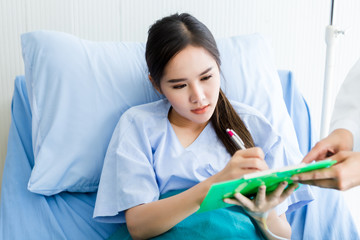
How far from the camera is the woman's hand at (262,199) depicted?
87 cm

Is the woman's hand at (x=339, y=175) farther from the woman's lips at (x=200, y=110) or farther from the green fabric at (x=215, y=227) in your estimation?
the woman's lips at (x=200, y=110)

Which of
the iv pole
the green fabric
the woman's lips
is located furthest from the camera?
the iv pole

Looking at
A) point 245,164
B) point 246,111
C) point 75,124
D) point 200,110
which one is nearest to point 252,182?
point 245,164

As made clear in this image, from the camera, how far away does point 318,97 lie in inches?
82.0

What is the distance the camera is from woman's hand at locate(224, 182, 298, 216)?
0.87m

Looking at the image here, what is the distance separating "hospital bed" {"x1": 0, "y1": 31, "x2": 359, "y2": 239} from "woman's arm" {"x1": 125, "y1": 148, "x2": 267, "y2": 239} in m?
0.19

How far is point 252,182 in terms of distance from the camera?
792 millimetres

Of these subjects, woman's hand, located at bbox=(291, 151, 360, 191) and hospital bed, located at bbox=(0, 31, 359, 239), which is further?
hospital bed, located at bbox=(0, 31, 359, 239)

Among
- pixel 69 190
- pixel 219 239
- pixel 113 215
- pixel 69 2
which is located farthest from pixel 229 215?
pixel 69 2

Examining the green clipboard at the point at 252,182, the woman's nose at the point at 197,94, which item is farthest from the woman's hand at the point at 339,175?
the woman's nose at the point at 197,94

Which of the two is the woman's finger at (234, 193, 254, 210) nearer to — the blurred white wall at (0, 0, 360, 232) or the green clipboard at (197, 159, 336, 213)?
the green clipboard at (197, 159, 336, 213)

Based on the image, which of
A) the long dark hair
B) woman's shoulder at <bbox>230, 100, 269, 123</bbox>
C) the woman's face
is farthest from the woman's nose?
woman's shoulder at <bbox>230, 100, 269, 123</bbox>

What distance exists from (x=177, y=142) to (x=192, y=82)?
0.20 metres

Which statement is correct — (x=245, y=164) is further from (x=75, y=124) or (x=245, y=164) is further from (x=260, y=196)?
(x=75, y=124)
